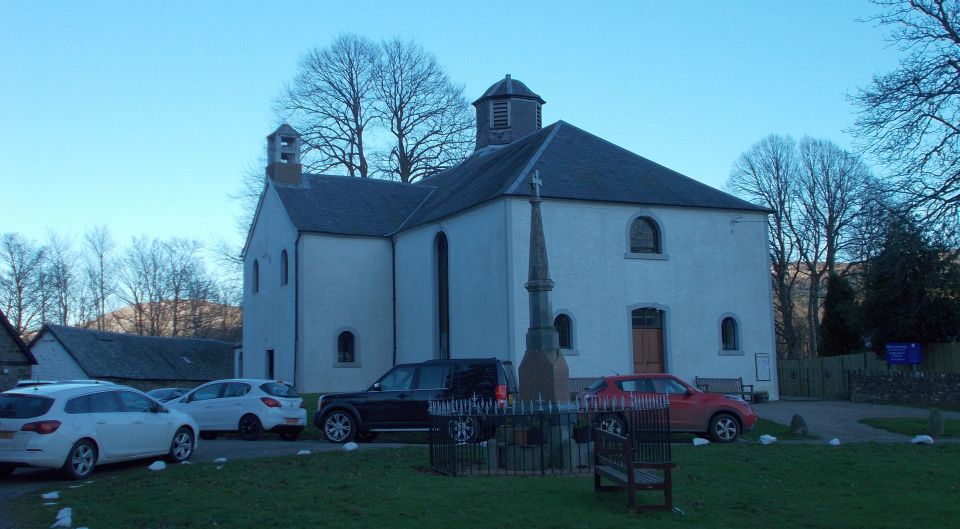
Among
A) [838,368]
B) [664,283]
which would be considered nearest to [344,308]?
[664,283]

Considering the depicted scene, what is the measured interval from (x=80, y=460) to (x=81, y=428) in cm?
46

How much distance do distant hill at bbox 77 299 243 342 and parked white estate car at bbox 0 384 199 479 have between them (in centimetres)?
5359

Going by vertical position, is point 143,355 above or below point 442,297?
below

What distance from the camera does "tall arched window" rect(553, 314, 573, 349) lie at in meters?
26.9

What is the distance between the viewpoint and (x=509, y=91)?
124ft

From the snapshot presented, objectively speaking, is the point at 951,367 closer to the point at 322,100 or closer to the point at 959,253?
the point at 959,253

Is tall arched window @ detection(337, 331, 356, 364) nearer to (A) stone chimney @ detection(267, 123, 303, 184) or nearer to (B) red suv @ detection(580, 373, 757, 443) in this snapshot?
(A) stone chimney @ detection(267, 123, 303, 184)

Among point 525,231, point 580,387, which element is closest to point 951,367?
point 580,387

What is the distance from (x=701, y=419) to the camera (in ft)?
60.3

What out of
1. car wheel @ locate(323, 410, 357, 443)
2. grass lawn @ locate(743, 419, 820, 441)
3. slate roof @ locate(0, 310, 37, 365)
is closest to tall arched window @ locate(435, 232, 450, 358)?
car wheel @ locate(323, 410, 357, 443)

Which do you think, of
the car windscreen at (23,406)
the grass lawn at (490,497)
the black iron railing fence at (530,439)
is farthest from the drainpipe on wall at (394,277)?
the black iron railing fence at (530,439)

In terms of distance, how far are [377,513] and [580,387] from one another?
16732 millimetres

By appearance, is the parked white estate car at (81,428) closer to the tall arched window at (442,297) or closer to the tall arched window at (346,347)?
the tall arched window at (442,297)

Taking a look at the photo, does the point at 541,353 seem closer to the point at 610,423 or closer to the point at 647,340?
the point at 610,423
